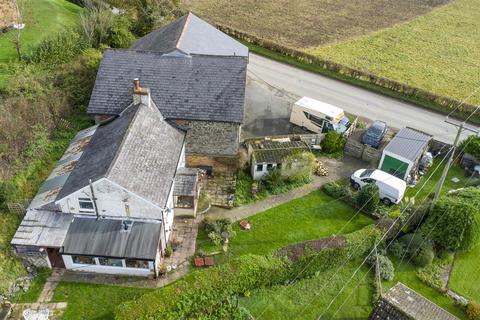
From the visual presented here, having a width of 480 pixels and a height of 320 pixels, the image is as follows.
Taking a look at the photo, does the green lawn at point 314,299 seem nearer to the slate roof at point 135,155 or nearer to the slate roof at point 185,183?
the slate roof at point 185,183

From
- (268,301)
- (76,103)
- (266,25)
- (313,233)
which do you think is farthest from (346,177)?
(266,25)

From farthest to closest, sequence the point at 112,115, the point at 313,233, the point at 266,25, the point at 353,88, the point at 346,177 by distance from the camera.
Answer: the point at 266,25 → the point at 353,88 → the point at 346,177 → the point at 112,115 → the point at 313,233

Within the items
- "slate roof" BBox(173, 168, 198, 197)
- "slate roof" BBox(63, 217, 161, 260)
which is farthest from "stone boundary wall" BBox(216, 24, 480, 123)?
"slate roof" BBox(63, 217, 161, 260)

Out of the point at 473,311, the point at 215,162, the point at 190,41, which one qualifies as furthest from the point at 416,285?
the point at 190,41

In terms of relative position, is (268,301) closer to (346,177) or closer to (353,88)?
(346,177)

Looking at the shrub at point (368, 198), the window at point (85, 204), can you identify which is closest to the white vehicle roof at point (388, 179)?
the shrub at point (368, 198)

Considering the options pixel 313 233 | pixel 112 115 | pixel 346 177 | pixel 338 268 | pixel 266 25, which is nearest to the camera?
pixel 338 268

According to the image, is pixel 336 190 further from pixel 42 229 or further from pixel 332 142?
pixel 42 229
